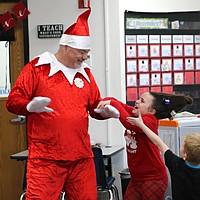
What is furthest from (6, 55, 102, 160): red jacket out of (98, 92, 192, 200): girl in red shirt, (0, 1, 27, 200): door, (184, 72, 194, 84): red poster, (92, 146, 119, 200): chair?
(184, 72, 194, 84): red poster

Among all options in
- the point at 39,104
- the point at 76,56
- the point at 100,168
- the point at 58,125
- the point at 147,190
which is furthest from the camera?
the point at 100,168

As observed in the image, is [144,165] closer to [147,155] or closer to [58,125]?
[147,155]

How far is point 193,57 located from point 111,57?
971 millimetres

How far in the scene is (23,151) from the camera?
183 inches

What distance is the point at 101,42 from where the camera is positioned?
4.69 m

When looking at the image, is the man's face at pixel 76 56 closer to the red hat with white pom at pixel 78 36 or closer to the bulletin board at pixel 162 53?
the red hat with white pom at pixel 78 36

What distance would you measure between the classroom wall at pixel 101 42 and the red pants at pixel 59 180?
1753 mm

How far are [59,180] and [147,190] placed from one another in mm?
621

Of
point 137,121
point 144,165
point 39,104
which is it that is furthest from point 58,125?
point 144,165

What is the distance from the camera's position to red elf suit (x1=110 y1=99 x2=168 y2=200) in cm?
314

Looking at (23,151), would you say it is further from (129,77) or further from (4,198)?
(129,77)

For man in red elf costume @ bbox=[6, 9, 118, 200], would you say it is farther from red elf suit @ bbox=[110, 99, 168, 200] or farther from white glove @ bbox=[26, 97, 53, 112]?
red elf suit @ bbox=[110, 99, 168, 200]

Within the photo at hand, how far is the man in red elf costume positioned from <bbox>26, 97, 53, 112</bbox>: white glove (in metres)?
0.03

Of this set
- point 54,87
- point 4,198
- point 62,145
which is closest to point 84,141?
point 62,145
